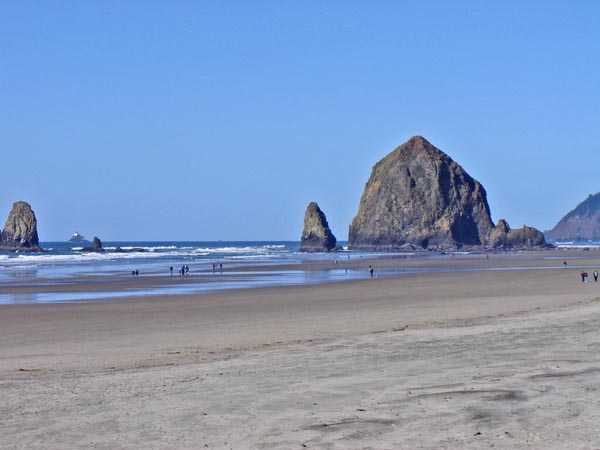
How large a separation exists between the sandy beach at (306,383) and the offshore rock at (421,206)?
147264 millimetres

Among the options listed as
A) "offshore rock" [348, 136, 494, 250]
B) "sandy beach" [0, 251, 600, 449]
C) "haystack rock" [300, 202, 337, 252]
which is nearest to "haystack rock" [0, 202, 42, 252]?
"haystack rock" [300, 202, 337, 252]

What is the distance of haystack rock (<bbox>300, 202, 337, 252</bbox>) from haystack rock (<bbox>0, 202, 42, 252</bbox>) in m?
54.1

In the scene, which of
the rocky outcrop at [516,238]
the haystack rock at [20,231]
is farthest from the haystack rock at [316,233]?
the haystack rock at [20,231]

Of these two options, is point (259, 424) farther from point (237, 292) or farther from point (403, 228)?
point (403, 228)

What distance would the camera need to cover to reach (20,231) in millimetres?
166625

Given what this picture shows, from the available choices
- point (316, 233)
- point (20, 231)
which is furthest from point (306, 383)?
point (20, 231)

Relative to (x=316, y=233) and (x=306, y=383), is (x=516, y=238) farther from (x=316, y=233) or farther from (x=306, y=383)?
(x=306, y=383)

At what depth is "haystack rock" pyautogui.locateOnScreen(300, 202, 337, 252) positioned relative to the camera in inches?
6186

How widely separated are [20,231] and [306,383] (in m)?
167

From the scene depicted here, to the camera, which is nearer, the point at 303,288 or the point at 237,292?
the point at 237,292

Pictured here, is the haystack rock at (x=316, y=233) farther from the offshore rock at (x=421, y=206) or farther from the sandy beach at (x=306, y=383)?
the sandy beach at (x=306, y=383)

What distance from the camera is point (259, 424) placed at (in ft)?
25.2

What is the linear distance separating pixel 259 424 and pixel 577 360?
5344 mm

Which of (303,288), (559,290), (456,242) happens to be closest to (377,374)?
(559,290)
